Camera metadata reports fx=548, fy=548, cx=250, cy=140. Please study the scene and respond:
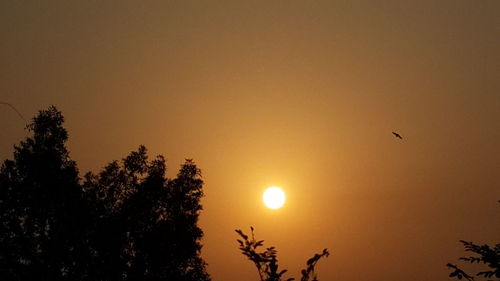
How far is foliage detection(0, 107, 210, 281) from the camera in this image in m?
36.2

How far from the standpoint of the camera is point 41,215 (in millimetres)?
36656

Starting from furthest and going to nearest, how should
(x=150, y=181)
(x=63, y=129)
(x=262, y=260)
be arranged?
(x=150, y=181), (x=63, y=129), (x=262, y=260)

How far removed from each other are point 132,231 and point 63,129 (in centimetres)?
865

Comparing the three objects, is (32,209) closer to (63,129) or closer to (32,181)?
(32,181)

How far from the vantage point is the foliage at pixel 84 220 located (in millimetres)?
36219

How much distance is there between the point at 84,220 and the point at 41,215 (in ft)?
9.17

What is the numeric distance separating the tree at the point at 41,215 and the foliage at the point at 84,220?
0.06 m

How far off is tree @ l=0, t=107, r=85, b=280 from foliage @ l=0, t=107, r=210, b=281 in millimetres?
62

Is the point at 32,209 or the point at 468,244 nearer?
the point at 468,244

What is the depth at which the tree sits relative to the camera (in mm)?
35969

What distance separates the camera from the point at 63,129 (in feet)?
126

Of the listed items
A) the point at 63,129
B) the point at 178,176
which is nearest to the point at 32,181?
the point at 63,129

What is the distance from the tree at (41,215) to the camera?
3597 centimetres

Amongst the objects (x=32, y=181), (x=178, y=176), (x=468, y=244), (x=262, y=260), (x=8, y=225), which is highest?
(x=178, y=176)
